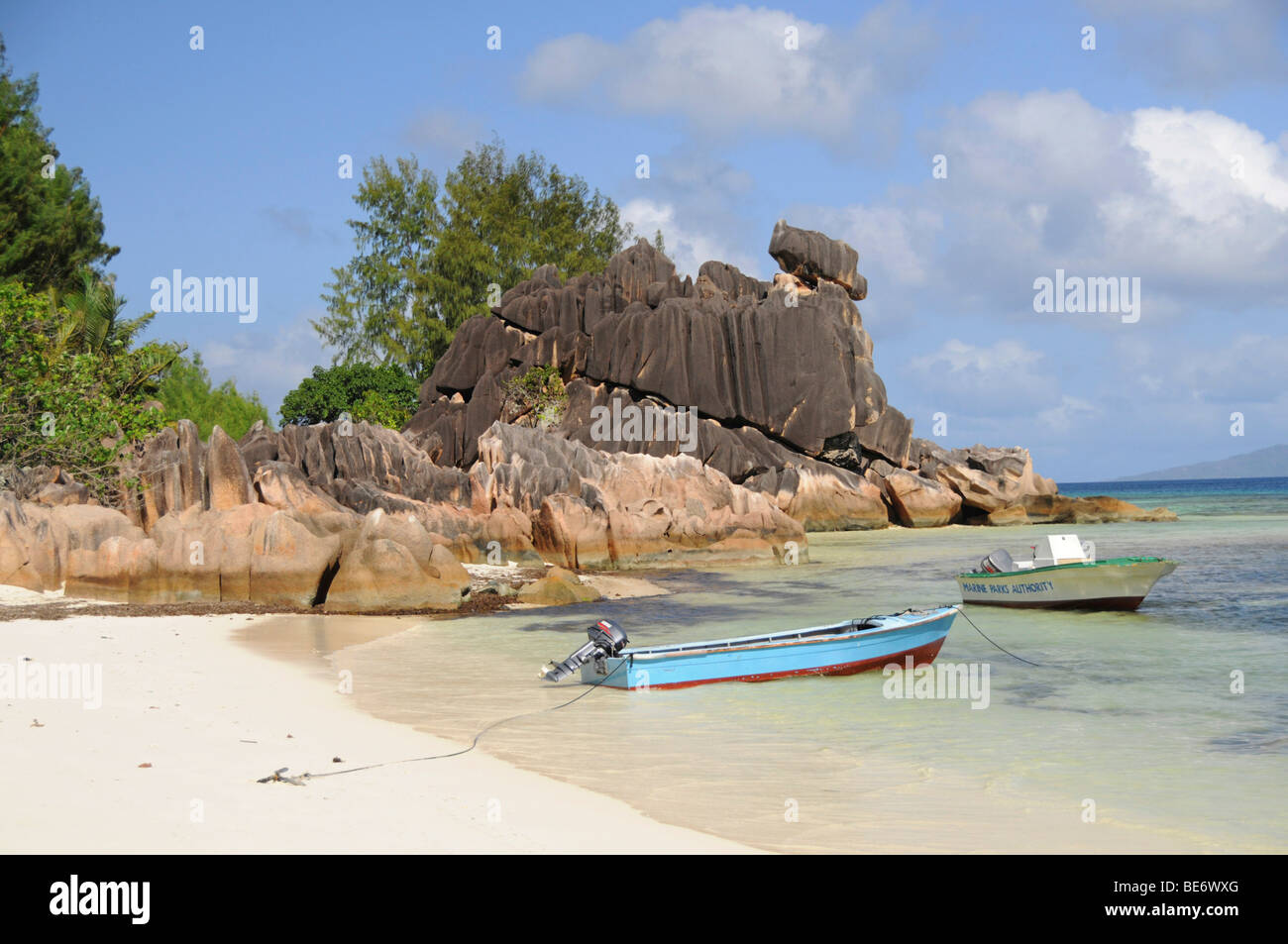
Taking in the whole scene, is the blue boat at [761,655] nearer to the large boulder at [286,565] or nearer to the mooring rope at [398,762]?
the mooring rope at [398,762]

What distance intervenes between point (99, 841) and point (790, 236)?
67.6 metres

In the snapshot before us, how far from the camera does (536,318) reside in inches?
2566

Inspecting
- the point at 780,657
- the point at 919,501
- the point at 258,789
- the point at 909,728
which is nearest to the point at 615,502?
the point at 780,657

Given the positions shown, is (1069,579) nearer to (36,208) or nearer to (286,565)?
(286,565)

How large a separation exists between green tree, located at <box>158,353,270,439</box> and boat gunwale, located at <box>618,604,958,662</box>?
4790cm

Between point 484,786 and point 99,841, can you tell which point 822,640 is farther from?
point 99,841

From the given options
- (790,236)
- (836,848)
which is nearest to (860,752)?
(836,848)

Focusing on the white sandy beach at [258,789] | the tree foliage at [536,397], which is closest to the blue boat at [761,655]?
the white sandy beach at [258,789]

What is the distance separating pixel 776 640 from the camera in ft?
52.5

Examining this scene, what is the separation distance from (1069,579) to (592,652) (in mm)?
13597

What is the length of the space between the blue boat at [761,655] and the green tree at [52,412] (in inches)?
641

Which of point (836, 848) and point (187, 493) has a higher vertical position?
point (187, 493)

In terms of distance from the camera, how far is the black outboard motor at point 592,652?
1459 centimetres
